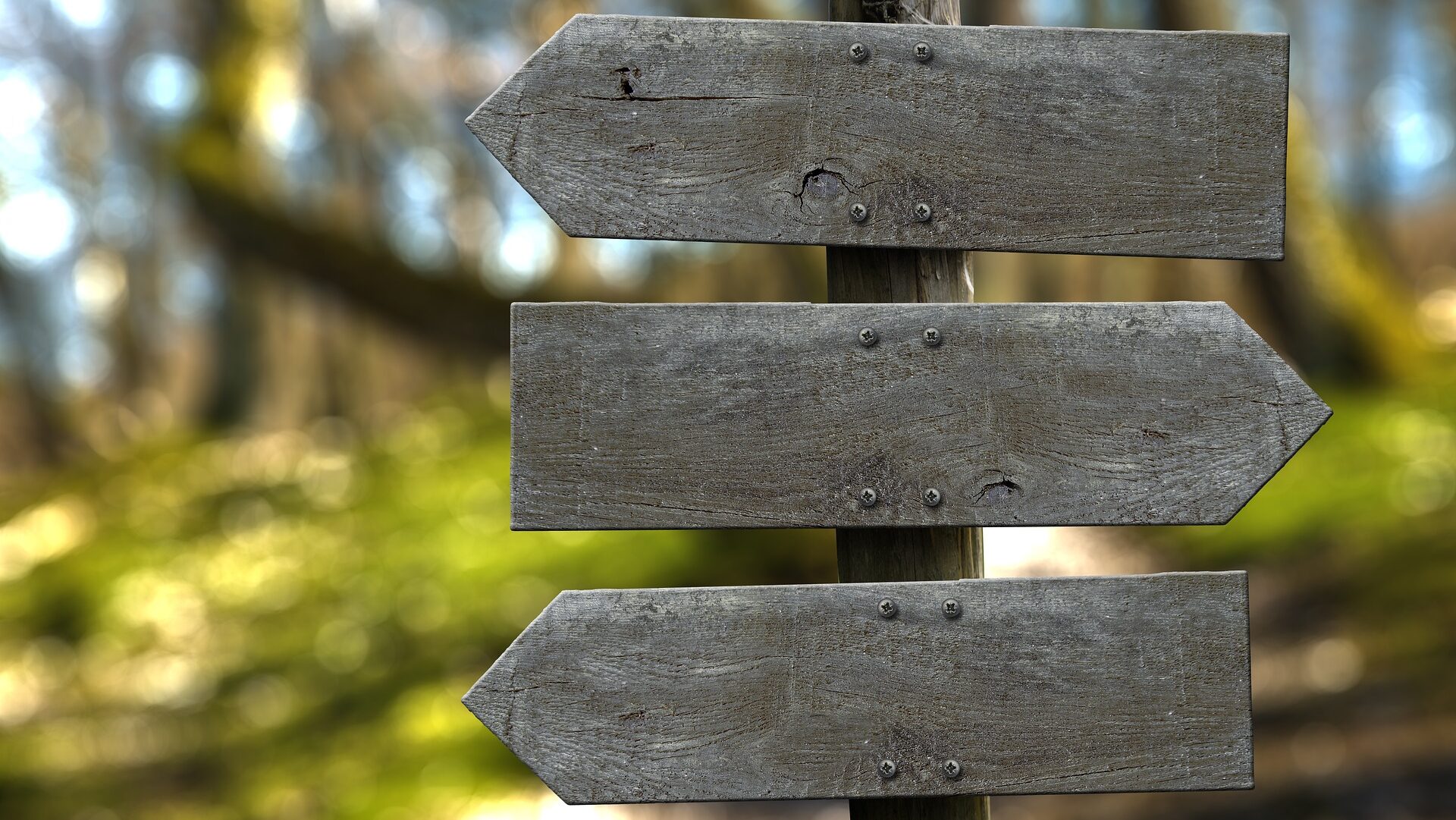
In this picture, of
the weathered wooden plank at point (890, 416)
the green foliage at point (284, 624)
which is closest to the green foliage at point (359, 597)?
the green foliage at point (284, 624)

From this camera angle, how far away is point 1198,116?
180 cm

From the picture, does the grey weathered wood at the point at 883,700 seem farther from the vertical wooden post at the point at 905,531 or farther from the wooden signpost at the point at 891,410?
the vertical wooden post at the point at 905,531

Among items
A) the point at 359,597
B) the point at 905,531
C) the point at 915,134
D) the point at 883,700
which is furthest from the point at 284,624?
the point at 915,134

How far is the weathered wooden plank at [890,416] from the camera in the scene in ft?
5.64

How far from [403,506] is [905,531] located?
29.5ft

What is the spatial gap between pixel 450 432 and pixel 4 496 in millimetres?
5150

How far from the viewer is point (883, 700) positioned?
1726mm

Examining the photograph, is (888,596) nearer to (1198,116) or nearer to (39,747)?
(1198,116)

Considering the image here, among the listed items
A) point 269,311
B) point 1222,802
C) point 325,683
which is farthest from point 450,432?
point 1222,802

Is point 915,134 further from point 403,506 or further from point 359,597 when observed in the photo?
point 403,506

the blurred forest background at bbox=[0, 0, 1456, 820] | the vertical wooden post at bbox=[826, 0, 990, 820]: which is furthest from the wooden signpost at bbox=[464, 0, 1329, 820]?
the blurred forest background at bbox=[0, 0, 1456, 820]

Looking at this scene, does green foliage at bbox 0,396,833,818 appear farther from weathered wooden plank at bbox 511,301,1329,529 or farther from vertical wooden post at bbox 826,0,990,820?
weathered wooden plank at bbox 511,301,1329,529

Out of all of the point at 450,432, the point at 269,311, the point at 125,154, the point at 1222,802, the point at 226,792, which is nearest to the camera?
the point at 1222,802

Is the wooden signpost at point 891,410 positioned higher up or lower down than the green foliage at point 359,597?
higher up
